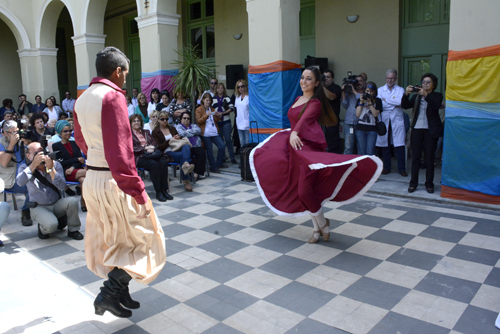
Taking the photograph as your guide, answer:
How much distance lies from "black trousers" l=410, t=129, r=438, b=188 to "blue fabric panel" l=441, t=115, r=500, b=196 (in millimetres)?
302

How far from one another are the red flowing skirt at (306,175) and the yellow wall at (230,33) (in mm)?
7834

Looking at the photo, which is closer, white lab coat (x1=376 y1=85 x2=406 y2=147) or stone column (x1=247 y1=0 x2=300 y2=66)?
white lab coat (x1=376 y1=85 x2=406 y2=147)

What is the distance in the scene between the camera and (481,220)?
5.09m

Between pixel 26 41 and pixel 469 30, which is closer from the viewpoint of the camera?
pixel 469 30

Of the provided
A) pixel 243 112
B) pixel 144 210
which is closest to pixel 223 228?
pixel 144 210

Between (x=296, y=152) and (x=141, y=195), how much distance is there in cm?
202

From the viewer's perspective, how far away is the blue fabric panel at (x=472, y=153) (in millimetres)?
5410

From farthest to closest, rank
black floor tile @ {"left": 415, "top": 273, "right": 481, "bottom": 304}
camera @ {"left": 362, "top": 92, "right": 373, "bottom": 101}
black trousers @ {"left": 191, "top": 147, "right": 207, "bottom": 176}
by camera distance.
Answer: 1. black trousers @ {"left": 191, "top": 147, "right": 207, "bottom": 176}
2. camera @ {"left": 362, "top": 92, "right": 373, "bottom": 101}
3. black floor tile @ {"left": 415, "top": 273, "right": 481, "bottom": 304}

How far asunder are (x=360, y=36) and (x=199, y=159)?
477 centimetres

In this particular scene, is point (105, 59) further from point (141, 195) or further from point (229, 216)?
point (229, 216)

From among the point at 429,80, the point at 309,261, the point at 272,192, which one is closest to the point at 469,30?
the point at 429,80

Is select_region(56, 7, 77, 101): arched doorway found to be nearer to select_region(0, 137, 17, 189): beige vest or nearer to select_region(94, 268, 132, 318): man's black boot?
select_region(0, 137, 17, 189): beige vest

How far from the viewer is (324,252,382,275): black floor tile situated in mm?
3857

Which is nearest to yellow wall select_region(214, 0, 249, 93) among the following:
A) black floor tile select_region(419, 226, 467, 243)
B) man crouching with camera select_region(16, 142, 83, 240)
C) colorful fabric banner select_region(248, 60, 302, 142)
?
colorful fabric banner select_region(248, 60, 302, 142)
